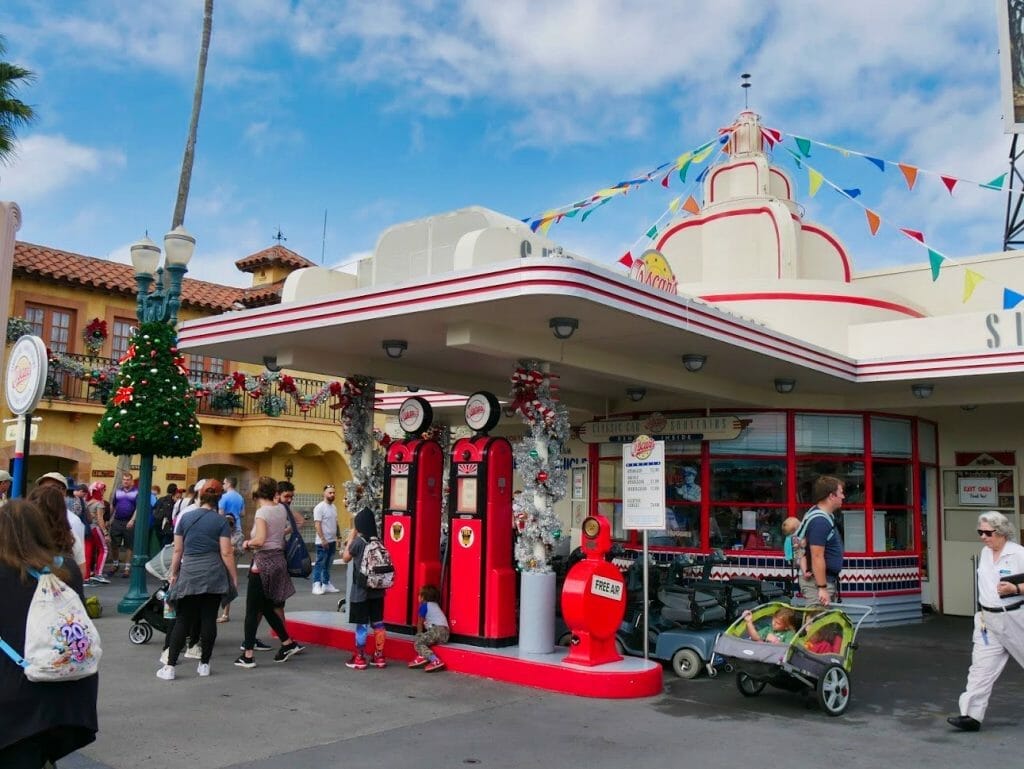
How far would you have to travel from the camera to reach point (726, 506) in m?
12.7

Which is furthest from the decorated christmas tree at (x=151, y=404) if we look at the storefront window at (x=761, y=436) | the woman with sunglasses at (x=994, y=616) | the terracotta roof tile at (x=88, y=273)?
the terracotta roof tile at (x=88, y=273)

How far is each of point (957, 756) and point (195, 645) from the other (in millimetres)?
6676

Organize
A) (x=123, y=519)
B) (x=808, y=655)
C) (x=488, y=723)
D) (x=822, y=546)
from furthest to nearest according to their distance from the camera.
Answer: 1. (x=123, y=519)
2. (x=822, y=546)
3. (x=808, y=655)
4. (x=488, y=723)

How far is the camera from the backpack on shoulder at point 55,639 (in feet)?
11.2

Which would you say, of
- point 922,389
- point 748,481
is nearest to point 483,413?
point 748,481

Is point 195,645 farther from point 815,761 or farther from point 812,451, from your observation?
point 812,451

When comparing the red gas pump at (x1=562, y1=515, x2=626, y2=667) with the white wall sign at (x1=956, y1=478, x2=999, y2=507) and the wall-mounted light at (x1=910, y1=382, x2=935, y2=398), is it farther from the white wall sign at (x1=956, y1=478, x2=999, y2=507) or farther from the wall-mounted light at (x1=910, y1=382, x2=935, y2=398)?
the white wall sign at (x1=956, y1=478, x2=999, y2=507)

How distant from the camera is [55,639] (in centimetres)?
345

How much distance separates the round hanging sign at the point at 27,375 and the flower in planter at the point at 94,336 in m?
11.2

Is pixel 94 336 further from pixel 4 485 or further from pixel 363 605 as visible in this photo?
pixel 363 605

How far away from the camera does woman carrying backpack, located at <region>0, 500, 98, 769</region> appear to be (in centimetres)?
344

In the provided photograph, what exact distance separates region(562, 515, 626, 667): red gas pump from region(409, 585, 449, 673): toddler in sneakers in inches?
49.1

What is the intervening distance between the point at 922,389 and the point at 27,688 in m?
11.3

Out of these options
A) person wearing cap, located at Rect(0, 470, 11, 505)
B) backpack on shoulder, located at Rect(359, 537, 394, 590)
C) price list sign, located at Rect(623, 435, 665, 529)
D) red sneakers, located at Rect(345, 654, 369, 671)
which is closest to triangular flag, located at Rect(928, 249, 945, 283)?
price list sign, located at Rect(623, 435, 665, 529)
